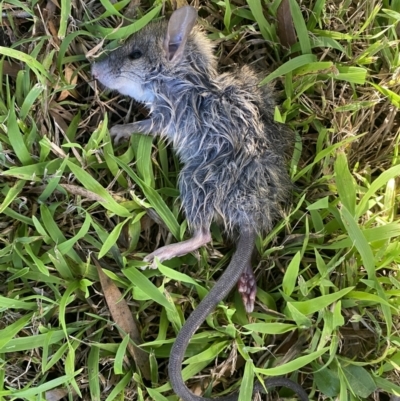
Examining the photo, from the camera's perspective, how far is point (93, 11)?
2.72m

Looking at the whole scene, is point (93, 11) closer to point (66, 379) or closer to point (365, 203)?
point (365, 203)

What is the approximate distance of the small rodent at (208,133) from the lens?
248 cm

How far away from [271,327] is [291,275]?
301 millimetres

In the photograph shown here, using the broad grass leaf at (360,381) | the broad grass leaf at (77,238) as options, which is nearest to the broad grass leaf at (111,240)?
the broad grass leaf at (77,238)

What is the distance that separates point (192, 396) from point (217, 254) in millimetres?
749

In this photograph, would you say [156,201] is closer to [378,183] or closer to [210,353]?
[210,353]

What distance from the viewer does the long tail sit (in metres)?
2.36

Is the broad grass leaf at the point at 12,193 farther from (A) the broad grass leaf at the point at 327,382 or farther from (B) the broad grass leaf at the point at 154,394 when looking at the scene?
(A) the broad grass leaf at the point at 327,382

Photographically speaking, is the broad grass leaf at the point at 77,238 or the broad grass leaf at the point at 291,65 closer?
the broad grass leaf at the point at 77,238

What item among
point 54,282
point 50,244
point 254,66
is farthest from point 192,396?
point 254,66

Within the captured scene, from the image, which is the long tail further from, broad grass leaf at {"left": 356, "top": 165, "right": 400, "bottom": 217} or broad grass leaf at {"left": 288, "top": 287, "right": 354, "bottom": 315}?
broad grass leaf at {"left": 356, "top": 165, "right": 400, "bottom": 217}

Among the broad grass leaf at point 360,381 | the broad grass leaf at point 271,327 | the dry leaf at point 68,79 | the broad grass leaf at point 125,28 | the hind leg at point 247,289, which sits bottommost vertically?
the broad grass leaf at point 360,381

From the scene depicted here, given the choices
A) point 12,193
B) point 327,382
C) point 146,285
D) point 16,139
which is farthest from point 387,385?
point 16,139

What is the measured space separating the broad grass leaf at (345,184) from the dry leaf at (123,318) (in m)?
1.28
